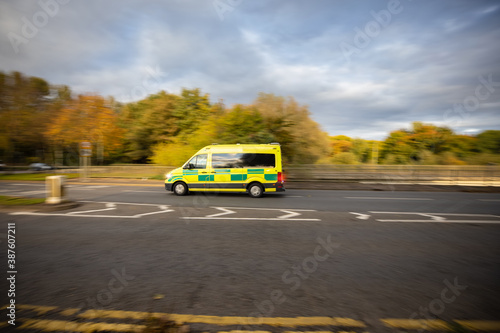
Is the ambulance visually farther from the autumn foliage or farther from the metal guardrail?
the metal guardrail

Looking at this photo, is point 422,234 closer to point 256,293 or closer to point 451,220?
point 451,220

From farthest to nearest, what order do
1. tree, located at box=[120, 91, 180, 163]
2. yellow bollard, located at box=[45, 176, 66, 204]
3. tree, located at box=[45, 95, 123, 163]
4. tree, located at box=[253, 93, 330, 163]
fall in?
tree, located at box=[120, 91, 180, 163], tree, located at box=[45, 95, 123, 163], tree, located at box=[253, 93, 330, 163], yellow bollard, located at box=[45, 176, 66, 204]

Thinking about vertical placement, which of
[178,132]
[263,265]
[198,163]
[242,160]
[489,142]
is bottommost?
[263,265]

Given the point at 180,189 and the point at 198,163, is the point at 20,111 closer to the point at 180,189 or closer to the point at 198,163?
the point at 180,189

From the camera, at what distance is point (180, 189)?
1152 centimetres

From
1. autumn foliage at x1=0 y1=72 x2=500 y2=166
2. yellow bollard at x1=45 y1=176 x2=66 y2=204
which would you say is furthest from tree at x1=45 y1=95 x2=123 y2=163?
yellow bollard at x1=45 y1=176 x2=66 y2=204

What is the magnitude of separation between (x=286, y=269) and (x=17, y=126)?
127 feet

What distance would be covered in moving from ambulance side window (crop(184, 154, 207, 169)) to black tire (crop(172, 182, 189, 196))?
0.89 meters

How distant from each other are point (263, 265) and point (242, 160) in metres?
7.64

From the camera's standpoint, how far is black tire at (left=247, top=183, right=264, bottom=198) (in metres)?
11.0

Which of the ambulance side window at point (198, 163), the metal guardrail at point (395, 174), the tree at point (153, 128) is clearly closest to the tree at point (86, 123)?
the tree at point (153, 128)

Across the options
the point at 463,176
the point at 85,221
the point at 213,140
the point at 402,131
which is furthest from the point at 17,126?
the point at 402,131

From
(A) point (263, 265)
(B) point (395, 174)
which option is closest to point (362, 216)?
(A) point (263, 265)

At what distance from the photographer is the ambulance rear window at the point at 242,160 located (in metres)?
11.1
